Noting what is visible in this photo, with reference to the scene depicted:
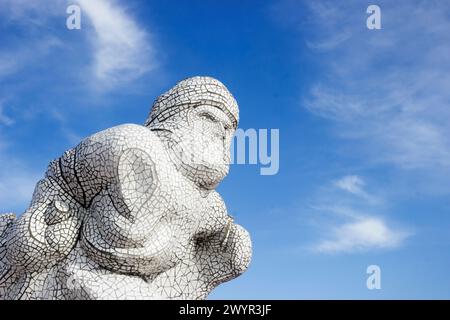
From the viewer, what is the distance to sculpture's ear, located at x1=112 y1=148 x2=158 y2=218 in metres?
7.51

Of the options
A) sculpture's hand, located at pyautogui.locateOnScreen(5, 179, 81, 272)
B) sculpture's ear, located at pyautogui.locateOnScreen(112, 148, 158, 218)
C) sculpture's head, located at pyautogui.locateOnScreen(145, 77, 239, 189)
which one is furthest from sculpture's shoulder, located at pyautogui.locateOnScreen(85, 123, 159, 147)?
sculpture's hand, located at pyautogui.locateOnScreen(5, 179, 81, 272)

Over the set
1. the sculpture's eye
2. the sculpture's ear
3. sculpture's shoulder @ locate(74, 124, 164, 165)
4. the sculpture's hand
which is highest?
the sculpture's eye

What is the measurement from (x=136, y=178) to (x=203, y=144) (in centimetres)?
96

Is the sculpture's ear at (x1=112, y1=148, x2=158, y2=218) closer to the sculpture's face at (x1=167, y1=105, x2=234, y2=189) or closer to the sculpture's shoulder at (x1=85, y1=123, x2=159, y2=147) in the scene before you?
the sculpture's shoulder at (x1=85, y1=123, x2=159, y2=147)

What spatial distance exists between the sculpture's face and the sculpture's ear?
440 millimetres

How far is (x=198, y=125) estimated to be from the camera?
26.9ft

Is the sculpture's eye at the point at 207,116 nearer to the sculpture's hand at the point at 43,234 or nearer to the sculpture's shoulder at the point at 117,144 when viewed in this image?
the sculpture's shoulder at the point at 117,144

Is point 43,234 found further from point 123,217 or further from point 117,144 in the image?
point 117,144

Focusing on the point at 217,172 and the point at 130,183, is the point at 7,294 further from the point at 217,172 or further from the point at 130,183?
the point at 217,172

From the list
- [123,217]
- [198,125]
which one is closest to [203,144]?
[198,125]

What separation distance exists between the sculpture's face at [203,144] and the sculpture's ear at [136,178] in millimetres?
440
